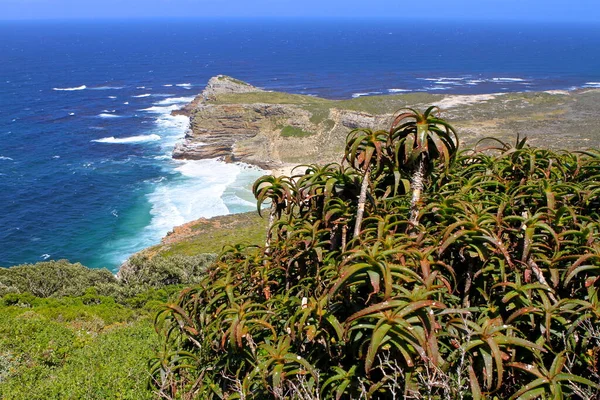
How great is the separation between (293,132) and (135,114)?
28.7 meters

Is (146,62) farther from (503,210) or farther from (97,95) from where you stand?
(503,210)

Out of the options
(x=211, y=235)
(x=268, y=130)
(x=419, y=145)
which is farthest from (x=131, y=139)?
(x=419, y=145)

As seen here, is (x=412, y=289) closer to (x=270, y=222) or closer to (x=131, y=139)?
(x=270, y=222)

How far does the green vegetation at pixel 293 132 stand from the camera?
53019mm

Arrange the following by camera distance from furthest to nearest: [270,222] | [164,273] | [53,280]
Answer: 1. [164,273]
2. [53,280]
3. [270,222]

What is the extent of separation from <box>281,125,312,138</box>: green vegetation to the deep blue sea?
6991 millimetres

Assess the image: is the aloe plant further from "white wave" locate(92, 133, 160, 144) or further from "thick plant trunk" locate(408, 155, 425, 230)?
"white wave" locate(92, 133, 160, 144)

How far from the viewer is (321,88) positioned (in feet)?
320

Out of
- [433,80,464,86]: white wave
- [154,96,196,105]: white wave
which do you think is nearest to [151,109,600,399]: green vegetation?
[154,96,196,105]: white wave

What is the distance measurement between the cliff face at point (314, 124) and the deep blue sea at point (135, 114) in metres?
3.24

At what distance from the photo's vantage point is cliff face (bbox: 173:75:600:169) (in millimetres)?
50938

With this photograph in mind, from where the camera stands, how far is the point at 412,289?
3.00 meters

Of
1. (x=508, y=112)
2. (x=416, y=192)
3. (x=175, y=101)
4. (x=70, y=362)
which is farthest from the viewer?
(x=175, y=101)

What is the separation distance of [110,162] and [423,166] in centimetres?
5087
